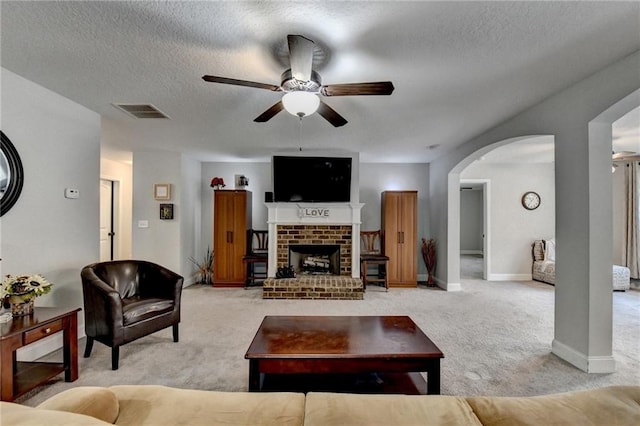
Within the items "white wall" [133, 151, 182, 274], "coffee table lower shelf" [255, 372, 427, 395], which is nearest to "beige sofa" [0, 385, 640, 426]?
"coffee table lower shelf" [255, 372, 427, 395]

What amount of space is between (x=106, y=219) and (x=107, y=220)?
30 mm

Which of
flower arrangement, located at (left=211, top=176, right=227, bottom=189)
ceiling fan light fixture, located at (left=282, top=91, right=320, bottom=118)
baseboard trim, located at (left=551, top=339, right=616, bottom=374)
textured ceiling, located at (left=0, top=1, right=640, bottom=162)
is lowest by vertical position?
baseboard trim, located at (left=551, top=339, right=616, bottom=374)

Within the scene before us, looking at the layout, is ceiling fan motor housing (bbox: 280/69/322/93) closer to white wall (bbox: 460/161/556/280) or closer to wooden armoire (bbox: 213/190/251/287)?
wooden armoire (bbox: 213/190/251/287)

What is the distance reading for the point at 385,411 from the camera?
0.96 metres

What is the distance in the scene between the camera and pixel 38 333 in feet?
6.75

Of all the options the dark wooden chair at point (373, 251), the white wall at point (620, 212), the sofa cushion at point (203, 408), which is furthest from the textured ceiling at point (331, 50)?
the white wall at point (620, 212)

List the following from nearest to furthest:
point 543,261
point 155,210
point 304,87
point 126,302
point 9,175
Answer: point 304,87, point 9,175, point 126,302, point 155,210, point 543,261

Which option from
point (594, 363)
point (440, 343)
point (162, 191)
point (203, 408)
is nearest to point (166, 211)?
point (162, 191)

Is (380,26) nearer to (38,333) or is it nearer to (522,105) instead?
(522,105)

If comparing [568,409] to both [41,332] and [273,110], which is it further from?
[41,332]

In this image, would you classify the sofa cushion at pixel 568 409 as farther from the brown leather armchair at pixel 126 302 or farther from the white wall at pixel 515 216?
the white wall at pixel 515 216

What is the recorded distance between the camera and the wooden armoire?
18.1 feet

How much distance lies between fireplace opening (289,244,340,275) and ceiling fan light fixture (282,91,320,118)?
11.5 feet

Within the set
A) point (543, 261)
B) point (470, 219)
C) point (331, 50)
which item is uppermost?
point (331, 50)
